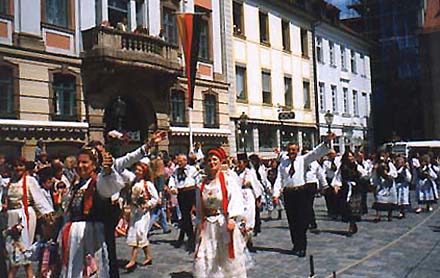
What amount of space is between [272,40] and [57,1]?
1526cm

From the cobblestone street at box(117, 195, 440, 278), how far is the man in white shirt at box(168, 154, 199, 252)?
451 mm

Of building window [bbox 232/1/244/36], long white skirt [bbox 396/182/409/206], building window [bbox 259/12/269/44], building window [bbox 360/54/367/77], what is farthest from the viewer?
building window [bbox 360/54/367/77]

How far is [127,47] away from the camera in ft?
66.9

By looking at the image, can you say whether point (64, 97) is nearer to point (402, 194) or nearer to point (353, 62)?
point (402, 194)

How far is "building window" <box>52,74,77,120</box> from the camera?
18.9 metres

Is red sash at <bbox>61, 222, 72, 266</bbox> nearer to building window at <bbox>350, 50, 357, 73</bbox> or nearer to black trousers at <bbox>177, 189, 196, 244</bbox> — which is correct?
black trousers at <bbox>177, 189, 196, 244</bbox>

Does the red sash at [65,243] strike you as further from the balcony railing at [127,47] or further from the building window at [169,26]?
the building window at [169,26]

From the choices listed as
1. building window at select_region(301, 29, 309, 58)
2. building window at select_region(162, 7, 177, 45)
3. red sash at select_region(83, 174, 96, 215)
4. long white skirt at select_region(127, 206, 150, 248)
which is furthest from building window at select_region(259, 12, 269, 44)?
red sash at select_region(83, 174, 96, 215)

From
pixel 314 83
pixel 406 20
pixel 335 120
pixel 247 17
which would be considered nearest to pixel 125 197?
pixel 247 17

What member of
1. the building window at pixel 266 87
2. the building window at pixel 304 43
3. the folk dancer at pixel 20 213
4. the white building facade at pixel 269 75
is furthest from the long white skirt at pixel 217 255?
the building window at pixel 304 43

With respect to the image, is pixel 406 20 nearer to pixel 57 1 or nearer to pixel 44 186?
pixel 57 1

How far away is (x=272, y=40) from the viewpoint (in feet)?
106

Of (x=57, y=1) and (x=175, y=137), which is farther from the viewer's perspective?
(x=175, y=137)

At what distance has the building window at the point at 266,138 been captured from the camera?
30.5 m
